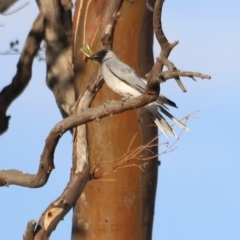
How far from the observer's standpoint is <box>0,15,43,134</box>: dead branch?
4.77 metres

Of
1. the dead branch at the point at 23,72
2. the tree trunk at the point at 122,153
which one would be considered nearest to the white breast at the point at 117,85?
the tree trunk at the point at 122,153

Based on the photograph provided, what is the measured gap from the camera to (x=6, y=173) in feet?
10.8

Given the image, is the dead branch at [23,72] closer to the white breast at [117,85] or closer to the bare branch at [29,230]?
the white breast at [117,85]

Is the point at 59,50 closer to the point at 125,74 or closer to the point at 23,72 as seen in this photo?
the point at 23,72

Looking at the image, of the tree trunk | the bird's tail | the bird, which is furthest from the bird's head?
the bird's tail

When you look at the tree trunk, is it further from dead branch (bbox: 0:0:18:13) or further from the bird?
dead branch (bbox: 0:0:18:13)

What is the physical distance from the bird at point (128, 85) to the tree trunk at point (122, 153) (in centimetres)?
40

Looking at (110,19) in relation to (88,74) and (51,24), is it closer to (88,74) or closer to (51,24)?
(88,74)

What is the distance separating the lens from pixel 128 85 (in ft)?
11.5

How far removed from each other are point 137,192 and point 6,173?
1.03 m

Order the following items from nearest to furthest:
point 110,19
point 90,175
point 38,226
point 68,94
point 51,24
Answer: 1. point 38,226
2. point 90,175
3. point 110,19
4. point 68,94
5. point 51,24

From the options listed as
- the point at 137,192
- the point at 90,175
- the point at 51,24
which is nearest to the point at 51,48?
the point at 51,24

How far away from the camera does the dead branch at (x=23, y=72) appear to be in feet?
15.6

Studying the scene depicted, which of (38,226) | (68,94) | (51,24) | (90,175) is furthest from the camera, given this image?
(51,24)
